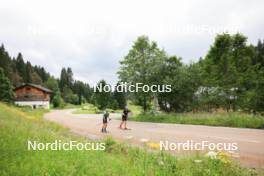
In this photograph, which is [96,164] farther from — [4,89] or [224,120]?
[4,89]

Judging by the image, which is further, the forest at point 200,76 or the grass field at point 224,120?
the forest at point 200,76

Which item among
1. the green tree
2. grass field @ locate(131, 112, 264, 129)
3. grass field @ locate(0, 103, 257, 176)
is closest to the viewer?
grass field @ locate(0, 103, 257, 176)

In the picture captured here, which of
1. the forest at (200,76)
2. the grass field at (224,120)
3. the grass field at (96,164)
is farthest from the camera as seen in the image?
the forest at (200,76)

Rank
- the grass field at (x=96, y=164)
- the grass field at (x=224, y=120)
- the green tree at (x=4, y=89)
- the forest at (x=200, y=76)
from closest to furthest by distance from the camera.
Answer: the grass field at (x=96, y=164) → the grass field at (x=224, y=120) → the forest at (x=200, y=76) → the green tree at (x=4, y=89)

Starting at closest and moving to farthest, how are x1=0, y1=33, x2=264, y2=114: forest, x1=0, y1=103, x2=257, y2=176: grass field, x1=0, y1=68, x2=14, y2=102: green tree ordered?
x1=0, y1=103, x2=257, y2=176: grass field < x1=0, y1=33, x2=264, y2=114: forest < x1=0, y1=68, x2=14, y2=102: green tree

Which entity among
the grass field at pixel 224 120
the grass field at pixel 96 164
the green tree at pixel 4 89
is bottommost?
the grass field at pixel 96 164

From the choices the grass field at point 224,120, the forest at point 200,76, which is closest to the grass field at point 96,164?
the grass field at point 224,120

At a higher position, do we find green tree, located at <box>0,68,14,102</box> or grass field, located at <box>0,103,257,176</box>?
green tree, located at <box>0,68,14,102</box>

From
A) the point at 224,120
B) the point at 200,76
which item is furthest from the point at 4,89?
the point at 224,120

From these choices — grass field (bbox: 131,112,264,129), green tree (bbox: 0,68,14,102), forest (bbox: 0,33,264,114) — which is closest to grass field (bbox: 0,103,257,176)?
grass field (bbox: 131,112,264,129)

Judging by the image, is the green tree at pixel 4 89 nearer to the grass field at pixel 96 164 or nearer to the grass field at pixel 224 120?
the grass field at pixel 224 120

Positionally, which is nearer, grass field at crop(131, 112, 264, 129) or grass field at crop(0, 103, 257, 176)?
grass field at crop(0, 103, 257, 176)

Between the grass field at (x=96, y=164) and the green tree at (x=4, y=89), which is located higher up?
the green tree at (x=4, y=89)

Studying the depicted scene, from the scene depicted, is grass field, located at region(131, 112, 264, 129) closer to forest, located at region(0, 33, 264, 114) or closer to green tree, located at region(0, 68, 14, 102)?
forest, located at region(0, 33, 264, 114)
